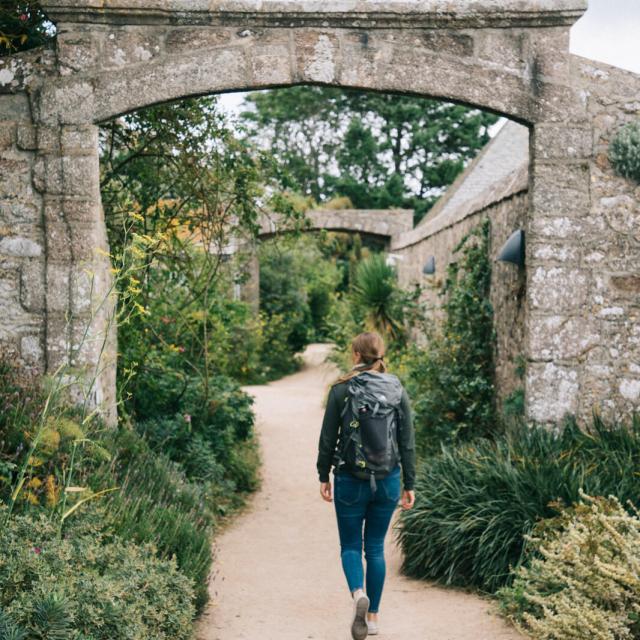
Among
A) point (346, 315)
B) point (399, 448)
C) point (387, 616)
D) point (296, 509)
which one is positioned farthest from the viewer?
point (346, 315)

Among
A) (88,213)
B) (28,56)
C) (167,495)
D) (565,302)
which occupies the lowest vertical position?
(167,495)

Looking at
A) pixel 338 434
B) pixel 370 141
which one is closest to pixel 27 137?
pixel 338 434

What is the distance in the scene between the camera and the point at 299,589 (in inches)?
194

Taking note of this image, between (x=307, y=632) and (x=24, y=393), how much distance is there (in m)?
2.18

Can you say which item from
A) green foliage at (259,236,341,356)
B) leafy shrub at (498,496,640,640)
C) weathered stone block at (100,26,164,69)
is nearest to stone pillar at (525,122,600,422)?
leafy shrub at (498,496,640,640)

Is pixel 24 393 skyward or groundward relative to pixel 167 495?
skyward

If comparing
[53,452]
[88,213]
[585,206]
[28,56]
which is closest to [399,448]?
[53,452]

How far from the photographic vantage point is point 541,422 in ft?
16.8

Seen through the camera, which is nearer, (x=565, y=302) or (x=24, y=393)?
(x=24, y=393)

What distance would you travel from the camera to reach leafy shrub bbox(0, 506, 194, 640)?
2.72m

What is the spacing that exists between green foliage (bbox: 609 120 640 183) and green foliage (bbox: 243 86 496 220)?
2022 cm

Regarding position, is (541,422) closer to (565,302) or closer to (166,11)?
(565,302)

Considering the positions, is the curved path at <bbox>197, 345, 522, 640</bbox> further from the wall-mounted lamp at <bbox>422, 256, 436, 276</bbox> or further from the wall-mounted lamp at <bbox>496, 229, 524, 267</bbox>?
the wall-mounted lamp at <bbox>422, 256, 436, 276</bbox>

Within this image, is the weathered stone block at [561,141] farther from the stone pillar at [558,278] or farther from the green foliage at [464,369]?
the green foliage at [464,369]
